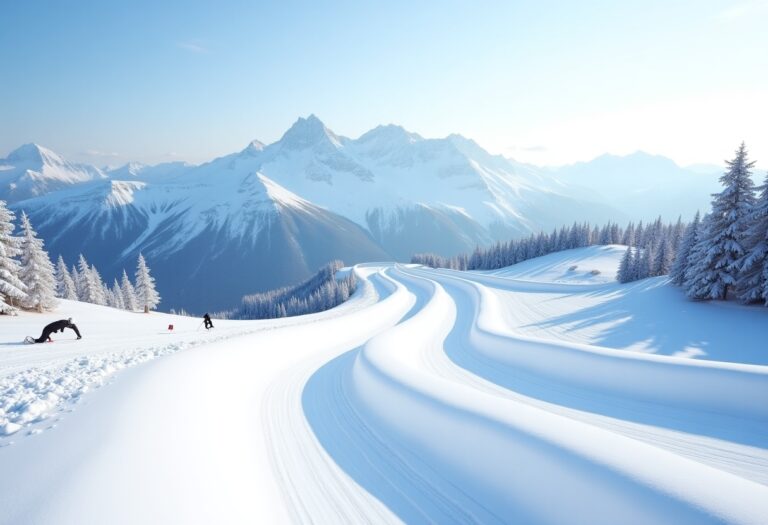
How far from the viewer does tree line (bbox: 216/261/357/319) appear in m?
60.3

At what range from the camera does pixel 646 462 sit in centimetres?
361

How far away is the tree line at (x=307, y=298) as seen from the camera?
60.3 metres

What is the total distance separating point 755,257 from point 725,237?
2.14m

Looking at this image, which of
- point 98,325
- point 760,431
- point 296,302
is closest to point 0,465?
point 760,431

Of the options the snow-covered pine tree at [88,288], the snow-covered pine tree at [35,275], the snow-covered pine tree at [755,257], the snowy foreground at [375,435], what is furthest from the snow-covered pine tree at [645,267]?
the snow-covered pine tree at [88,288]

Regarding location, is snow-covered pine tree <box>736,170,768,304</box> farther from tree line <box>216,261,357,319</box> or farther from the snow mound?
tree line <box>216,261,357,319</box>

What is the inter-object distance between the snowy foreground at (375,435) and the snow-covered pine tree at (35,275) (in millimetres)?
11436

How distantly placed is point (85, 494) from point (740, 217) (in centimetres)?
2677

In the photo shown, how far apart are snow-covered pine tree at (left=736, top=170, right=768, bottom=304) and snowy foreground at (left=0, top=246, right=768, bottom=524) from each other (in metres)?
7.44

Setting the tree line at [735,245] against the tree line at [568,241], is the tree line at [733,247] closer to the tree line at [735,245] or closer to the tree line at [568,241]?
the tree line at [735,245]

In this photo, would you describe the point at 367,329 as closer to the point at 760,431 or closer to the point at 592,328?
the point at 592,328

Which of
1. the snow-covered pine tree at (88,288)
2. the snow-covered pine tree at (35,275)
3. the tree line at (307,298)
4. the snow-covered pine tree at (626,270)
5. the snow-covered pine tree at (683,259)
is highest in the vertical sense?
the snow-covered pine tree at (683,259)

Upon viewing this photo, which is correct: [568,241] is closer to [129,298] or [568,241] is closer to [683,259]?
[683,259]

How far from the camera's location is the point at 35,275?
770 inches
